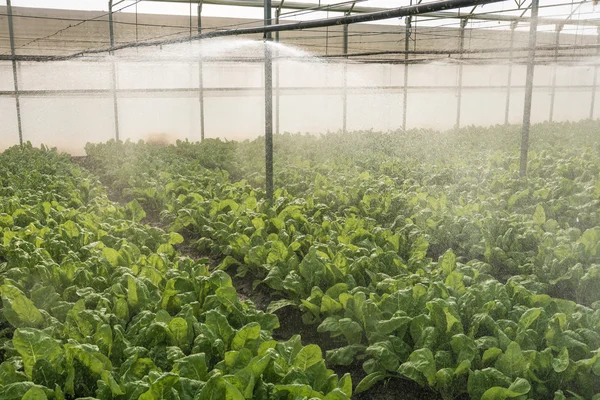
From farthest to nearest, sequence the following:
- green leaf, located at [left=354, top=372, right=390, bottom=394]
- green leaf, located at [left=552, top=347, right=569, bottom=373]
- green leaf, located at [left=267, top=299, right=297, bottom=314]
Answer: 1. green leaf, located at [left=267, top=299, right=297, bottom=314]
2. green leaf, located at [left=354, top=372, right=390, bottom=394]
3. green leaf, located at [left=552, top=347, right=569, bottom=373]

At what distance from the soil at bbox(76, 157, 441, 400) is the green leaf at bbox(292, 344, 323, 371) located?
2.51ft

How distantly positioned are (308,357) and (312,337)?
144cm

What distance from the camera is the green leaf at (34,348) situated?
3.26 meters

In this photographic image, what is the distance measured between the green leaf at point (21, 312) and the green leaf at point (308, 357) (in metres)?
1.85

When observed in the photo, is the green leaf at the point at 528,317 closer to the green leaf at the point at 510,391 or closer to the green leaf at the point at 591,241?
the green leaf at the point at 510,391

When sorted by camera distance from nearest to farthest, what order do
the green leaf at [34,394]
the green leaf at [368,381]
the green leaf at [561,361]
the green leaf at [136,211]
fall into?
the green leaf at [34,394] < the green leaf at [561,361] < the green leaf at [368,381] < the green leaf at [136,211]

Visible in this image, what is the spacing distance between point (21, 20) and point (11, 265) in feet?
51.3

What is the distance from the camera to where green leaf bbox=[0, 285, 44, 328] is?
3906mm

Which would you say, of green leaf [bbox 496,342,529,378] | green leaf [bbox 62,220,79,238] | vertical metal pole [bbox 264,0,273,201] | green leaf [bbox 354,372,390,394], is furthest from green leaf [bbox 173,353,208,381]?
vertical metal pole [bbox 264,0,273,201]

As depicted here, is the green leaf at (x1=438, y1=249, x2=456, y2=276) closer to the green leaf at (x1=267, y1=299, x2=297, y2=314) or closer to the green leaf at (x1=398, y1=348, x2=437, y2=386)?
the green leaf at (x1=267, y1=299, x2=297, y2=314)

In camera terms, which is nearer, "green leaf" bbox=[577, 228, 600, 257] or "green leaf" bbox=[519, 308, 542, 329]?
"green leaf" bbox=[519, 308, 542, 329]

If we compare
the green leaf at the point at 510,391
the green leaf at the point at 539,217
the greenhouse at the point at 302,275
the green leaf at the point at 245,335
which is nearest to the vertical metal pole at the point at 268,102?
the greenhouse at the point at 302,275

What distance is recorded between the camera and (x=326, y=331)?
4.58 meters

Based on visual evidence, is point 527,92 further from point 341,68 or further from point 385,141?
point 341,68
